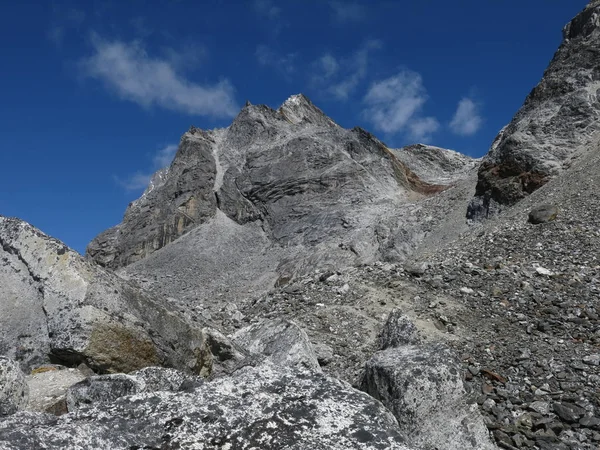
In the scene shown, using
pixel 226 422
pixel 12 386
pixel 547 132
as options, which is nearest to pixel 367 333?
pixel 12 386

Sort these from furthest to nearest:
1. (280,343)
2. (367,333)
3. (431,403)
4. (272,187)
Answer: (272,187), (367,333), (280,343), (431,403)

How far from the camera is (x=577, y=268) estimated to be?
14.5 metres

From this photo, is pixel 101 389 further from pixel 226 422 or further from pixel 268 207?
pixel 268 207

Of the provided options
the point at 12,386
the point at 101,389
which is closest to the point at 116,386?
the point at 101,389

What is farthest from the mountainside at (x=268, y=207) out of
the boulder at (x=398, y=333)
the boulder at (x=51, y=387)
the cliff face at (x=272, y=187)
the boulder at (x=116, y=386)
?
the boulder at (x=116, y=386)

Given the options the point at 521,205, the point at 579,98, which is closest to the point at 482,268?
the point at 521,205

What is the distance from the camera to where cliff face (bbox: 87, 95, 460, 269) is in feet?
148

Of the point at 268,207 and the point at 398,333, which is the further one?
the point at 268,207

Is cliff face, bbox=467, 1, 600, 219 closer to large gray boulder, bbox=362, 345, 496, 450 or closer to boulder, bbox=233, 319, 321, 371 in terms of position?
boulder, bbox=233, 319, 321, 371

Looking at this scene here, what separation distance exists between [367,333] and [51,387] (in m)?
7.95

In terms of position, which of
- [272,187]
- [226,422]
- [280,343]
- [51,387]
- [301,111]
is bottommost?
[226,422]

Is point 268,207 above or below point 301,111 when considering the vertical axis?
below

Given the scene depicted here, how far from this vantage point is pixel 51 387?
6.10 m

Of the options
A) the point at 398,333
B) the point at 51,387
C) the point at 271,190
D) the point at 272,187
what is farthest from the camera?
the point at 272,187
